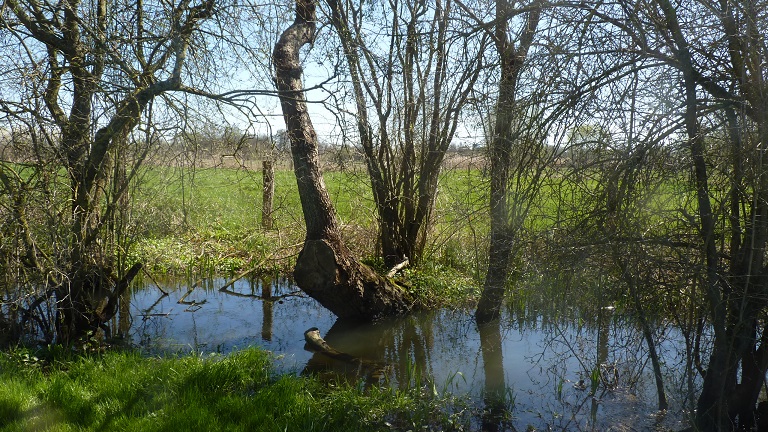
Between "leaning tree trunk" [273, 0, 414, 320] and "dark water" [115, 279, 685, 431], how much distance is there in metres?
0.38

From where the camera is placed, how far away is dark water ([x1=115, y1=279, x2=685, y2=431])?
5387 mm

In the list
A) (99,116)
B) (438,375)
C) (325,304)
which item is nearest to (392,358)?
(438,375)

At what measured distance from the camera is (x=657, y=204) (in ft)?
13.5

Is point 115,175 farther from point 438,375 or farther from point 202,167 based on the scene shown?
point 438,375

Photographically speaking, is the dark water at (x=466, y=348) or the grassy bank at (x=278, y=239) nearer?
the dark water at (x=466, y=348)

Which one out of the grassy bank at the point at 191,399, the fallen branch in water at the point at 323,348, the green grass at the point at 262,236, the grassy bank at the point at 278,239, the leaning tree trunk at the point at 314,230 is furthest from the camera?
the green grass at the point at 262,236

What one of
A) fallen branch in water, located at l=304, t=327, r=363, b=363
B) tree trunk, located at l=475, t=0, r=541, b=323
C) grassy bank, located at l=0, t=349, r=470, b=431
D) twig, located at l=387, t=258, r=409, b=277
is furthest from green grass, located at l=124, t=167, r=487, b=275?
grassy bank, located at l=0, t=349, r=470, b=431

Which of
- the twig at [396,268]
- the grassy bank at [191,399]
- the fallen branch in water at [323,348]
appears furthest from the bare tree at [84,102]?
the twig at [396,268]

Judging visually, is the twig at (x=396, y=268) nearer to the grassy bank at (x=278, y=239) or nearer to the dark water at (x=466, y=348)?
the grassy bank at (x=278, y=239)

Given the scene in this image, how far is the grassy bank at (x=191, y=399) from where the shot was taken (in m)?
4.82

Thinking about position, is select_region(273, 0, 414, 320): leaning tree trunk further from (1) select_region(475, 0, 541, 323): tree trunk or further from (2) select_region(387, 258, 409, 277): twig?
(1) select_region(475, 0, 541, 323): tree trunk

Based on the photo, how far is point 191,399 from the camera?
202 inches

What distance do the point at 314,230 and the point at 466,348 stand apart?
2.36 meters

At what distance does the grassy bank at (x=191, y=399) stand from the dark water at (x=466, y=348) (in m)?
0.52
